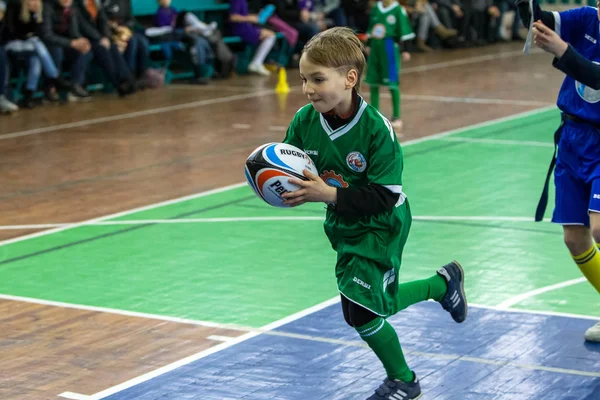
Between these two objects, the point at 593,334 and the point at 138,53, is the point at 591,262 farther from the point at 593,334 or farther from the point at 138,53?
the point at 138,53

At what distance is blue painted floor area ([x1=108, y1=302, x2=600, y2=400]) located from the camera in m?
5.91

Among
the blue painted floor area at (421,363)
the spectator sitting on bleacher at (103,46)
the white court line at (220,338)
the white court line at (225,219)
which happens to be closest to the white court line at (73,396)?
the blue painted floor area at (421,363)

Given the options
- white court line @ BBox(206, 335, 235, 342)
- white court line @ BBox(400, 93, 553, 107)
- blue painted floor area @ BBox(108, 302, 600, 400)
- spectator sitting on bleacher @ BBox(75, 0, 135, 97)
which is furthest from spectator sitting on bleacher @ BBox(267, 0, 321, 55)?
white court line @ BBox(206, 335, 235, 342)

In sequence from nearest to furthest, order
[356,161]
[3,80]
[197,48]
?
[356,161] → [3,80] → [197,48]

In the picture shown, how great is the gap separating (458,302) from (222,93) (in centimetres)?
1386

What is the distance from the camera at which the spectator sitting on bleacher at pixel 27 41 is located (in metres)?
17.5

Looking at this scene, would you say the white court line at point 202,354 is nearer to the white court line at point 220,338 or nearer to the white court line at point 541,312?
the white court line at point 220,338

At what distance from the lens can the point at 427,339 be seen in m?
6.81

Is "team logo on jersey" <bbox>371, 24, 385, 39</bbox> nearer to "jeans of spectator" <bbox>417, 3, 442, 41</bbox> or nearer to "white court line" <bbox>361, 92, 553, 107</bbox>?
"white court line" <bbox>361, 92, 553, 107</bbox>

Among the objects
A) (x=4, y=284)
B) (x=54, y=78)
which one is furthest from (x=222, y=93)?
(x=4, y=284)

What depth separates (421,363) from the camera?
6352 mm

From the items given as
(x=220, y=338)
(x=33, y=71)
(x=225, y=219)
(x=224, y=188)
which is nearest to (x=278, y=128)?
(x=224, y=188)

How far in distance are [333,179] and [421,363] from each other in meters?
1.51

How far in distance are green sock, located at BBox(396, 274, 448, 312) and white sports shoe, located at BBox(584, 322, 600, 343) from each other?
1099mm
